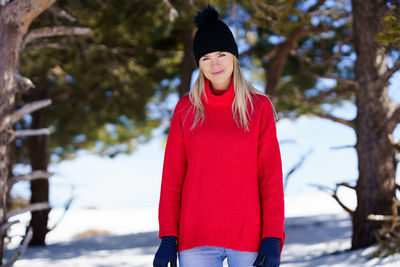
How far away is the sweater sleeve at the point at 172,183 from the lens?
2250mm

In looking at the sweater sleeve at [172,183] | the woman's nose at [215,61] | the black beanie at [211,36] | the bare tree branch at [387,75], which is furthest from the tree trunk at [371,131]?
the sweater sleeve at [172,183]

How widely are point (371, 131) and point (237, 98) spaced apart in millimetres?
4125

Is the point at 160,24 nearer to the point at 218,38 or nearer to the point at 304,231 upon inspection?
the point at 304,231

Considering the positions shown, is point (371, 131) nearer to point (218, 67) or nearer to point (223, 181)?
point (218, 67)

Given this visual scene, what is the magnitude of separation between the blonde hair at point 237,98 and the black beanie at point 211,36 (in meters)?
0.09

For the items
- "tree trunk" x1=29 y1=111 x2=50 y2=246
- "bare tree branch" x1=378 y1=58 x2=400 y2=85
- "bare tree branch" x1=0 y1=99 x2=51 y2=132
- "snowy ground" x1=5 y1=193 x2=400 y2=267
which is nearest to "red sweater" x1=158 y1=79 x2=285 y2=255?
"bare tree branch" x1=0 y1=99 x2=51 y2=132

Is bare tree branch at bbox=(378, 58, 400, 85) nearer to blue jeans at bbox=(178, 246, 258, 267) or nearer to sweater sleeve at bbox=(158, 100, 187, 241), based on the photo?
sweater sleeve at bbox=(158, 100, 187, 241)

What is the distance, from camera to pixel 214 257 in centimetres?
217

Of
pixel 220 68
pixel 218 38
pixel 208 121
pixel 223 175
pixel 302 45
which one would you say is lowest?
pixel 223 175

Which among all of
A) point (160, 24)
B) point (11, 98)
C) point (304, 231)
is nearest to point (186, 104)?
point (11, 98)

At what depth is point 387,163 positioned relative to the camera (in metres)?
5.88

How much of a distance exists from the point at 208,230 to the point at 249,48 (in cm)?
838

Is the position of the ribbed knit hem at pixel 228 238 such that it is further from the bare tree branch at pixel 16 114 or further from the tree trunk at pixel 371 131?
the tree trunk at pixel 371 131

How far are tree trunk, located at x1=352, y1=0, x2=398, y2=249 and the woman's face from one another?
403 cm
